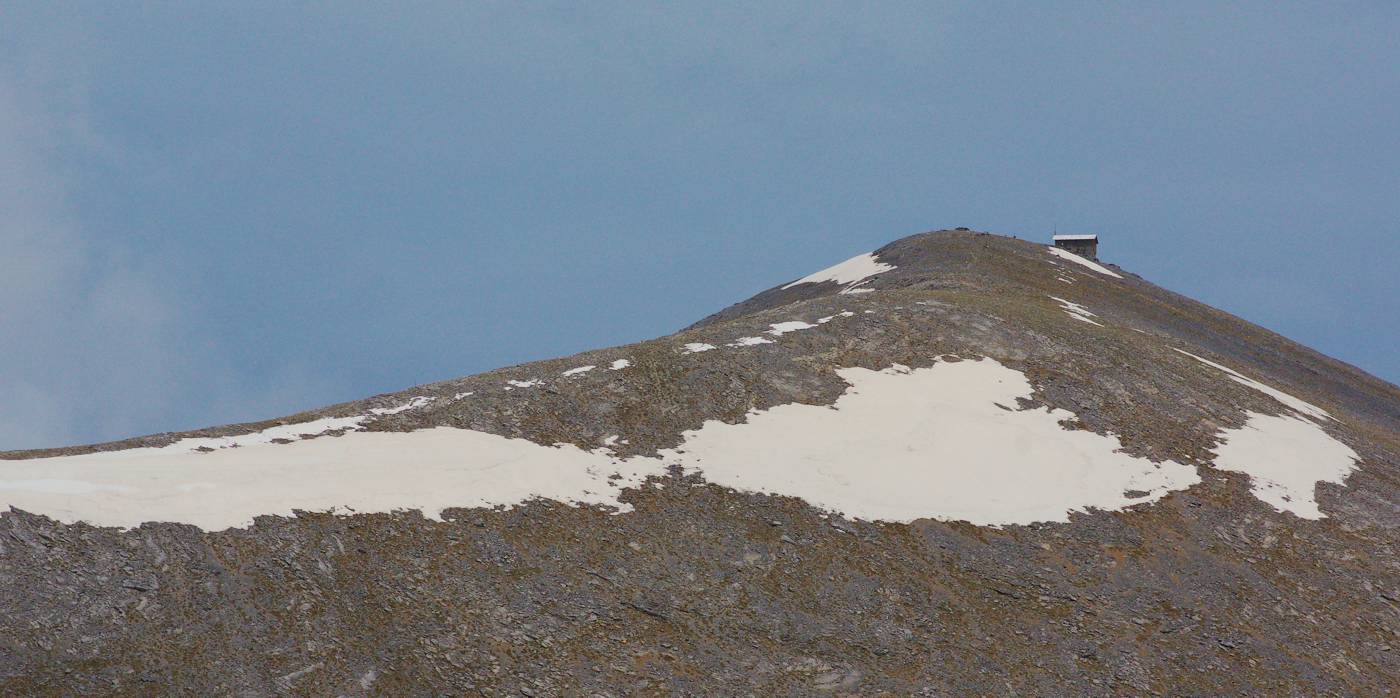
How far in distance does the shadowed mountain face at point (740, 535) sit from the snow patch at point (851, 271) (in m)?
25.0

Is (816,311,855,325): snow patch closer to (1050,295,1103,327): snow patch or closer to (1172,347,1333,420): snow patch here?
(1050,295,1103,327): snow patch

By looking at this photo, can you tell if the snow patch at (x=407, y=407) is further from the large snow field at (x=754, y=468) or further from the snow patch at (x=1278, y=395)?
the snow patch at (x=1278, y=395)

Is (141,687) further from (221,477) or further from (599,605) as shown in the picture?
(599,605)

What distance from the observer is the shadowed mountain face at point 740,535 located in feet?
88.9

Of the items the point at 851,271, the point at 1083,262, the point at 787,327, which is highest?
the point at 1083,262

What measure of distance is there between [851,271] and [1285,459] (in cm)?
3712

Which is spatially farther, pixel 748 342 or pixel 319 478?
pixel 748 342

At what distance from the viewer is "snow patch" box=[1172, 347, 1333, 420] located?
51.2m

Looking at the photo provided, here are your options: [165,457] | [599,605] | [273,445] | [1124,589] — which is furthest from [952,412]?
[165,457]

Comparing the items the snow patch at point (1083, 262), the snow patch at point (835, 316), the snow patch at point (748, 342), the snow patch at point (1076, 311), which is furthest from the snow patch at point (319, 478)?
the snow patch at point (1083, 262)

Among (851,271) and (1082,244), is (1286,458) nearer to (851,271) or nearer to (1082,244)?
(851,271)

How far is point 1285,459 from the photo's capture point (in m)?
43.7

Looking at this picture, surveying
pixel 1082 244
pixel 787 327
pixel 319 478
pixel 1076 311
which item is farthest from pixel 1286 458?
A: pixel 1082 244

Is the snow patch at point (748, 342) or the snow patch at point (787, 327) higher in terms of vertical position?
the snow patch at point (787, 327)
